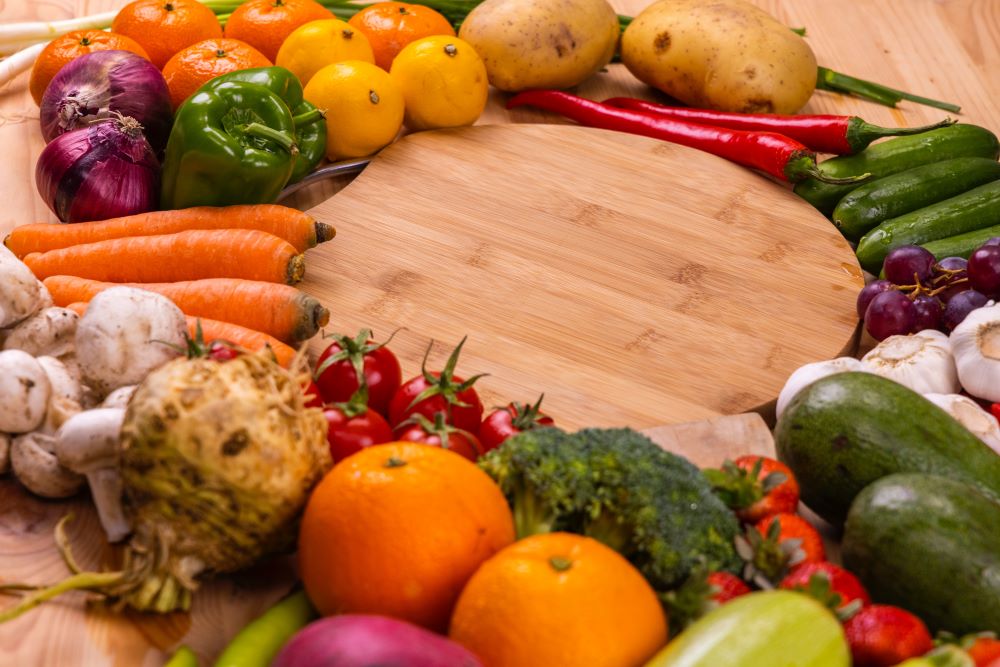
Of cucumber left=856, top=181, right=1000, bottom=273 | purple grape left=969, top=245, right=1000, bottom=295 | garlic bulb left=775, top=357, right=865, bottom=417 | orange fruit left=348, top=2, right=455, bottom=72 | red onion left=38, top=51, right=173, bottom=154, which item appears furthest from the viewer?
orange fruit left=348, top=2, right=455, bottom=72

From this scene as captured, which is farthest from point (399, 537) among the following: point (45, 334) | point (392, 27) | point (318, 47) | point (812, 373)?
point (392, 27)

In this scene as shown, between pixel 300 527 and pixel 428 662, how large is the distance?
0.37 meters

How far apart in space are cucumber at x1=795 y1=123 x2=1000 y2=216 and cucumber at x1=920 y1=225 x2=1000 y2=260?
14.8 inches

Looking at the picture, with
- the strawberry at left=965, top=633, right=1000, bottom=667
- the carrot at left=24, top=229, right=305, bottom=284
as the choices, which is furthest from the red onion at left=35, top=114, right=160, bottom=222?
the strawberry at left=965, top=633, right=1000, bottom=667

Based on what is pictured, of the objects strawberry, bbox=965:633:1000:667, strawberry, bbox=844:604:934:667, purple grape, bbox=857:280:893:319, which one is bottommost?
purple grape, bbox=857:280:893:319

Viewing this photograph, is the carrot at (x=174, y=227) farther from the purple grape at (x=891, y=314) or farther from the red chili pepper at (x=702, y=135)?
the purple grape at (x=891, y=314)

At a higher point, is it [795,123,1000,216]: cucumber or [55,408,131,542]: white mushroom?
[795,123,1000,216]: cucumber

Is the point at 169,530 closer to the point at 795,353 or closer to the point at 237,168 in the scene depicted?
the point at 237,168

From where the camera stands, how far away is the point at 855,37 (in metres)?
3.86

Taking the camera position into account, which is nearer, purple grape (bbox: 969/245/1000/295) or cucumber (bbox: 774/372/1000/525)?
cucumber (bbox: 774/372/1000/525)

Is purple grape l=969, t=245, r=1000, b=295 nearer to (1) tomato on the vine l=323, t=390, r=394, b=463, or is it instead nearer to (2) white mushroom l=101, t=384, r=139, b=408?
(1) tomato on the vine l=323, t=390, r=394, b=463

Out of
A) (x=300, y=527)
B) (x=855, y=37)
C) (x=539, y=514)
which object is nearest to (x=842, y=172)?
(x=855, y=37)

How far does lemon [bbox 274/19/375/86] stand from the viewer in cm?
303

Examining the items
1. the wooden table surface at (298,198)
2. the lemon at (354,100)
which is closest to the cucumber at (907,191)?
the wooden table surface at (298,198)
